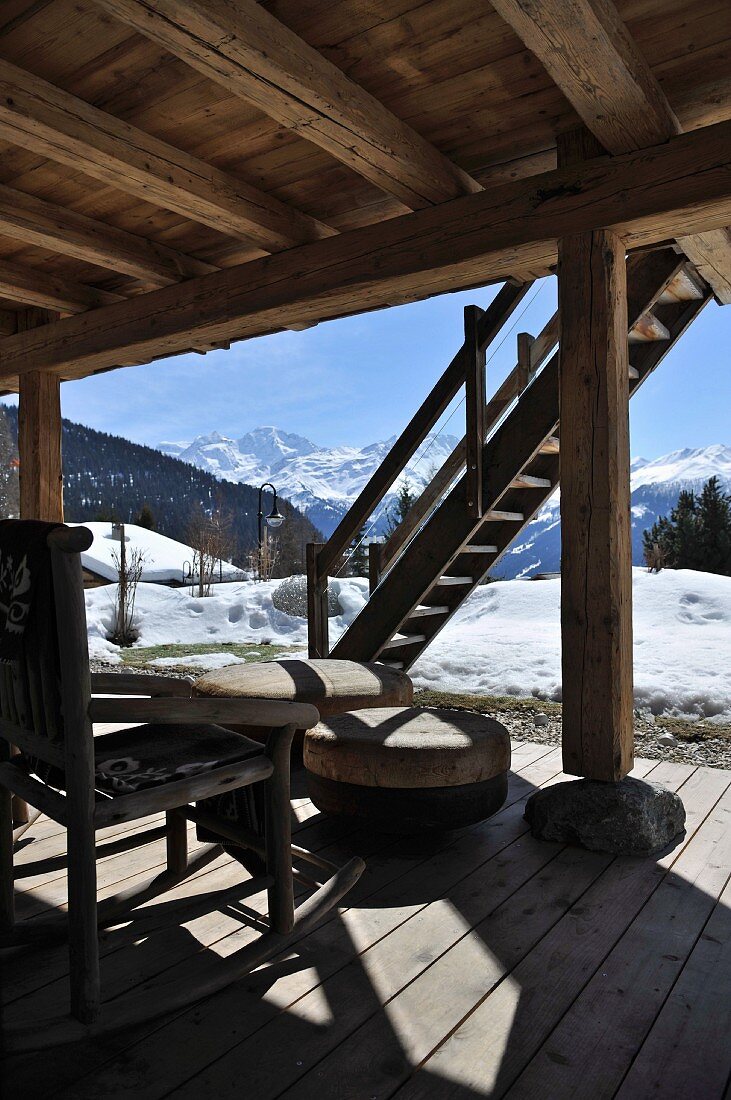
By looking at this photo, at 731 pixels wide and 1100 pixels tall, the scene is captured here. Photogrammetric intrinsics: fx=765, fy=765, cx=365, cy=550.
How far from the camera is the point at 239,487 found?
4025 centimetres

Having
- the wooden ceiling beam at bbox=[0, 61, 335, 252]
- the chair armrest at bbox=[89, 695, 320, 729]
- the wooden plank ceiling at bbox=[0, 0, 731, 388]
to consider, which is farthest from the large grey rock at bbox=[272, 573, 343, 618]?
the chair armrest at bbox=[89, 695, 320, 729]

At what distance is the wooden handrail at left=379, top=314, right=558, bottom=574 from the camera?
4.59m

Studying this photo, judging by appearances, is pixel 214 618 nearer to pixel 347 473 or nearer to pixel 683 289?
pixel 683 289

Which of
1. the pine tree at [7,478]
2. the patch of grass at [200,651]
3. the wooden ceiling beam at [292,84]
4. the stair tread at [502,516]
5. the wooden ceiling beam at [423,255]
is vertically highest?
the pine tree at [7,478]

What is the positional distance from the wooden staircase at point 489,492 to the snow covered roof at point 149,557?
1274 centimetres

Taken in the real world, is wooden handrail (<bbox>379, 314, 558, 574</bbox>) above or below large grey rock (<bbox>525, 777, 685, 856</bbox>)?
above

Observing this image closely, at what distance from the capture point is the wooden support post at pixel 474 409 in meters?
4.31

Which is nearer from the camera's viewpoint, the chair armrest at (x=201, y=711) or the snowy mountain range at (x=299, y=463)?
the chair armrest at (x=201, y=711)

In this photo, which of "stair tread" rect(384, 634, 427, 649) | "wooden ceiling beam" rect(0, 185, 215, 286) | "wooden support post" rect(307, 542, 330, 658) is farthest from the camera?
"wooden support post" rect(307, 542, 330, 658)

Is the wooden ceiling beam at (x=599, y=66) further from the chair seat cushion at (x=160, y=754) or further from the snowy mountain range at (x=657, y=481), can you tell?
the snowy mountain range at (x=657, y=481)

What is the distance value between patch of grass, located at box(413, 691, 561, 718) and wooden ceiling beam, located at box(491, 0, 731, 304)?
10.6ft

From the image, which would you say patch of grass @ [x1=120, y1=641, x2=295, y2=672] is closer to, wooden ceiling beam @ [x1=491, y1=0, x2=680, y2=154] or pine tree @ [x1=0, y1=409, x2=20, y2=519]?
wooden ceiling beam @ [x1=491, y1=0, x2=680, y2=154]

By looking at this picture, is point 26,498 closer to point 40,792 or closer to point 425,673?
point 425,673

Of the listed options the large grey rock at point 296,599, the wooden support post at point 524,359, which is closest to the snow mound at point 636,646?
the wooden support post at point 524,359
